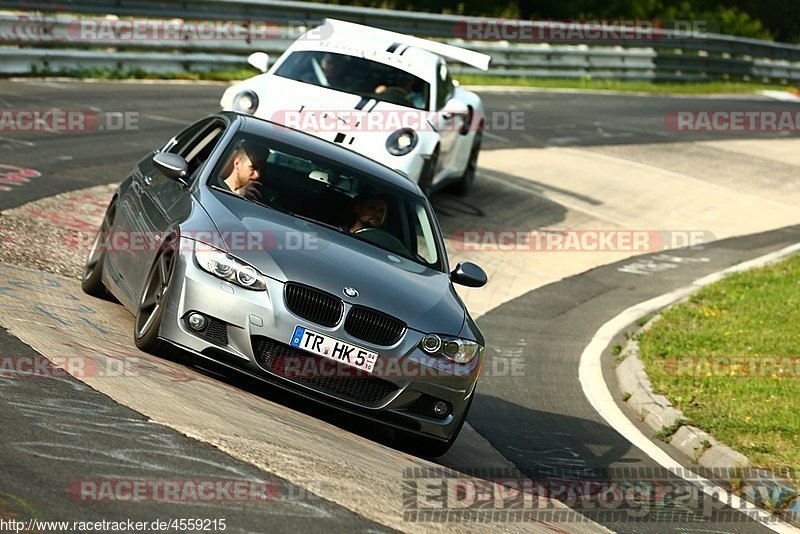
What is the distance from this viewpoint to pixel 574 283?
14195mm

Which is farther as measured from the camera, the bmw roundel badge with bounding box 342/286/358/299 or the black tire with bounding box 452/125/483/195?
the black tire with bounding box 452/125/483/195

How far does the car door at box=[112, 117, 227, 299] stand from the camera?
7.91 m

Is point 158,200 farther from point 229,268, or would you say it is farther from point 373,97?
point 373,97

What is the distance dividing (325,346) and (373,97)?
7.30 m

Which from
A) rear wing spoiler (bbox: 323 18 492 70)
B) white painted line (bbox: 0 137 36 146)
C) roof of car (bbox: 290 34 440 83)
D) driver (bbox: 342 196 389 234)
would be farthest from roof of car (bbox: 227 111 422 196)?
white painted line (bbox: 0 137 36 146)

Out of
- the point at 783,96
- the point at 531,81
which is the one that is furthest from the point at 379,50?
the point at 783,96

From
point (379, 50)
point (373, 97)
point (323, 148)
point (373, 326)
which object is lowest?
point (373, 326)

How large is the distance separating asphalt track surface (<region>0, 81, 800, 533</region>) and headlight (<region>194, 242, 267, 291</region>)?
1086 millimetres

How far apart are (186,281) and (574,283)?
305 inches

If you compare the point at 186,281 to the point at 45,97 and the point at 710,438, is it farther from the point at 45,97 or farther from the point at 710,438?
the point at 45,97

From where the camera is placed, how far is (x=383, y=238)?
8320mm

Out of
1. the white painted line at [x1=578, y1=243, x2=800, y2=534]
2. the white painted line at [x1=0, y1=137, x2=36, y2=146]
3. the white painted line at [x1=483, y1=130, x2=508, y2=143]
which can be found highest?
the white painted line at [x1=0, y1=137, x2=36, y2=146]

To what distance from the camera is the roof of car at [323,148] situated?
8.76m

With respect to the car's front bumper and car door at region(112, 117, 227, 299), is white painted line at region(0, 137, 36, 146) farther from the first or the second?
the car's front bumper
